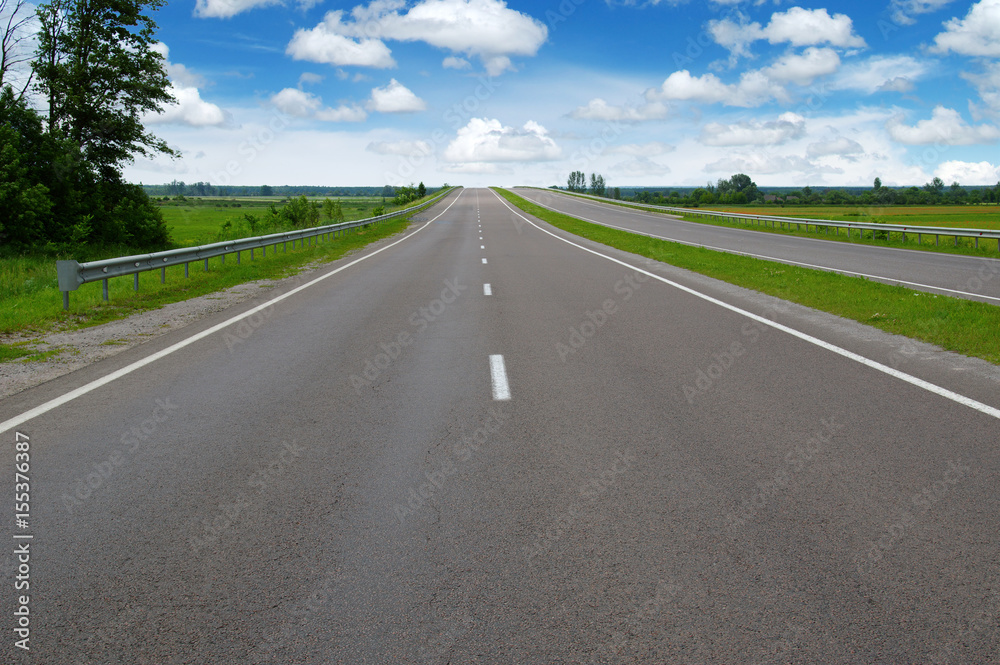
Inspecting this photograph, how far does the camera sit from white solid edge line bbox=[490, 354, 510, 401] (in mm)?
A: 6678

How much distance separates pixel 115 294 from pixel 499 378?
9980 mm

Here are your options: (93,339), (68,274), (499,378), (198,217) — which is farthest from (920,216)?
(198,217)

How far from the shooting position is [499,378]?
7359 mm

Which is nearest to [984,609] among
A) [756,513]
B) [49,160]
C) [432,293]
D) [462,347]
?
[756,513]

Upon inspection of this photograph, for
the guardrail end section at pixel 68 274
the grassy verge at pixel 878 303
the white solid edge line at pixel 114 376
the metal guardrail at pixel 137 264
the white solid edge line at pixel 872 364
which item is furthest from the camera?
the metal guardrail at pixel 137 264

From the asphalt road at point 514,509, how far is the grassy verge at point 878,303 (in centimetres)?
136

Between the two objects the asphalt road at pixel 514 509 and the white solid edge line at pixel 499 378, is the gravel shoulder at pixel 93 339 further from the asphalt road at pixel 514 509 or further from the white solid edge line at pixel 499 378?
the white solid edge line at pixel 499 378

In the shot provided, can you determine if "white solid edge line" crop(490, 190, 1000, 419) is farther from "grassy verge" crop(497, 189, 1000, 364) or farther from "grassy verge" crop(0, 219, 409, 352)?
"grassy verge" crop(0, 219, 409, 352)

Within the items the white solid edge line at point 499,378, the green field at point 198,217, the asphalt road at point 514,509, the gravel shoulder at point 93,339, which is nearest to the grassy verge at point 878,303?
the asphalt road at point 514,509

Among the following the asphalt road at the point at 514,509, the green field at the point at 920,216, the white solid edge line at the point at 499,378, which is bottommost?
the asphalt road at the point at 514,509

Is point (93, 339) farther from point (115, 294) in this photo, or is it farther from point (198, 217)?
point (198, 217)

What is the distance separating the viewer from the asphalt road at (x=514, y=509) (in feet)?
9.64

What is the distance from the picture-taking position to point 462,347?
912 centimetres

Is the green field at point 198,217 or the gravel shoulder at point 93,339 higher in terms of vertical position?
the green field at point 198,217
